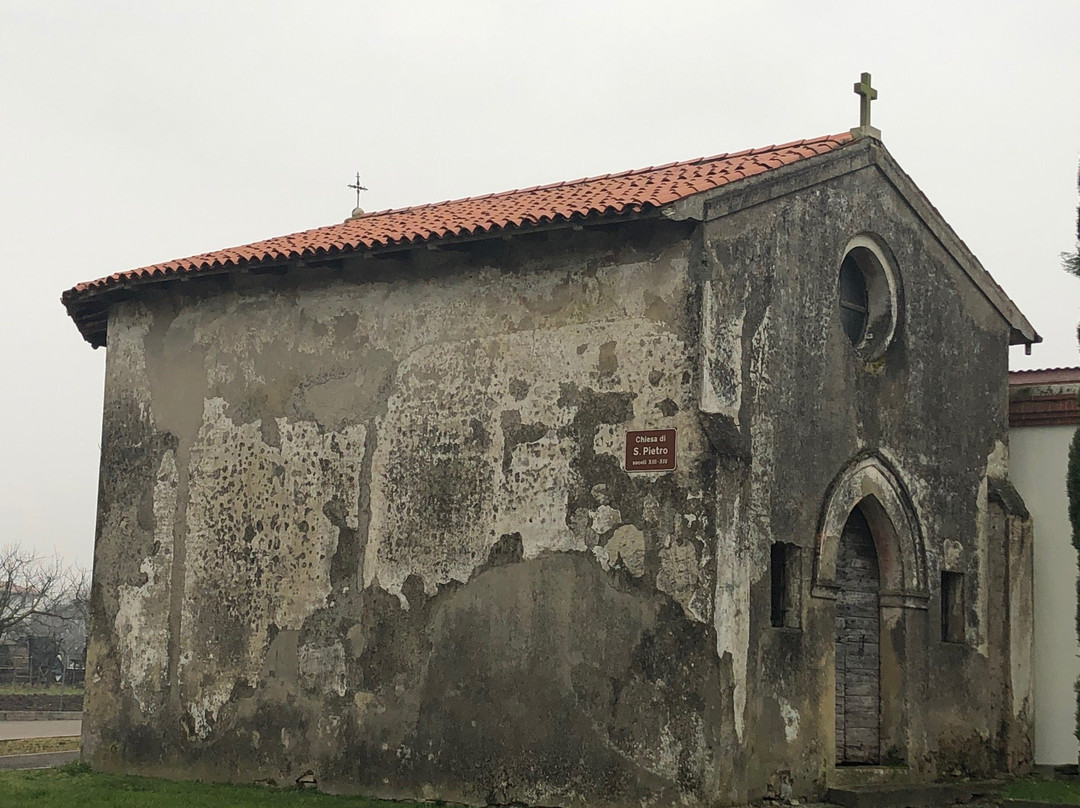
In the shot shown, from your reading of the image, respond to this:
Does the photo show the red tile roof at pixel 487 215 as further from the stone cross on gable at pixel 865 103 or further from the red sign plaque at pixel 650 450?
the red sign plaque at pixel 650 450

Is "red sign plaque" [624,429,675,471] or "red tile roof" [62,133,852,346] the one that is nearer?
"red sign plaque" [624,429,675,471]

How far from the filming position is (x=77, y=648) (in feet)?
218


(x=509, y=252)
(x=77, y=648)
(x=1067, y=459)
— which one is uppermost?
(x=509, y=252)

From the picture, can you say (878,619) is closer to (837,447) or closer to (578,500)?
(837,447)

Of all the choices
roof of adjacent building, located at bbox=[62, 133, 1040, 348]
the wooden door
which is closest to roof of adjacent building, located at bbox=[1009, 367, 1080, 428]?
roof of adjacent building, located at bbox=[62, 133, 1040, 348]

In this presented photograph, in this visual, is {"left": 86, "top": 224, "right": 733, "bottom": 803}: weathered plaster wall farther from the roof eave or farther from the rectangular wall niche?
the rectangular wall niche

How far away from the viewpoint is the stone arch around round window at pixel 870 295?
14398 mm

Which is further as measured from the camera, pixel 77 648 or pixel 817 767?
pixel 77 648

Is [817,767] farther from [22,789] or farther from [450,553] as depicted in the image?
[22,789]

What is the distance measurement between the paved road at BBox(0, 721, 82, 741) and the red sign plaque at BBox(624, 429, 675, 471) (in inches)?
661

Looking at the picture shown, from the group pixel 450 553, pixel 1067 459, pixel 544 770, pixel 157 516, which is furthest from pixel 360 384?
pixel 1067 459

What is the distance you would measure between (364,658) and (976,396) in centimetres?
751

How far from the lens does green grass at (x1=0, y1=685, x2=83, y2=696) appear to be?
38006 mm

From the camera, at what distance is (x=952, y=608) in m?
15.1
